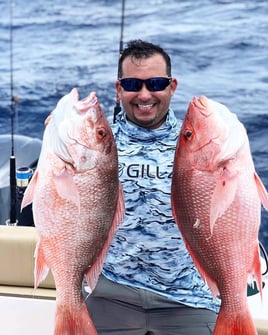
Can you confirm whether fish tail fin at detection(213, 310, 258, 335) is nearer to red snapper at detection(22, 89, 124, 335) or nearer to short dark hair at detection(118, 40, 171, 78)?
red snapper at detection(22, 89, 124, 335)

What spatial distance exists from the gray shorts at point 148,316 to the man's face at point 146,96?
553 millimetres

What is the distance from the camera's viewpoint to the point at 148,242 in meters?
1.71

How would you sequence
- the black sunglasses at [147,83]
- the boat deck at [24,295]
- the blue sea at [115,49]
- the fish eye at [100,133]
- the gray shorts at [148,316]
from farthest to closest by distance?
the blue sea at [115,49], the boat deck at [24,295], the gray shorts at [148,316], the black sunglasses at [147,83], the fish eye at [100,133]

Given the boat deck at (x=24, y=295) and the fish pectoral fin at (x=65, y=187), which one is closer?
the fish pectoral fin at (x=65, y=187)

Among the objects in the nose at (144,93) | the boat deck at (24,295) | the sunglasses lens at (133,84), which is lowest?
the boat deck at (24,295)

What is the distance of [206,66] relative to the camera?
684 centimetres

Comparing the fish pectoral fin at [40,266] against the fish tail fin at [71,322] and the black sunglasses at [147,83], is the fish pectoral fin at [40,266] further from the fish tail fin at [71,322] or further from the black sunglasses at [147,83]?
the black sunglasses at [147,83]

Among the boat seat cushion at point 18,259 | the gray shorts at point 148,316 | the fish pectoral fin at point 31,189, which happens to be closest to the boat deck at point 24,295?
the boat seat cushion at point 18,259

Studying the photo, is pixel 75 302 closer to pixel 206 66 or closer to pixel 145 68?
pixel 145 68

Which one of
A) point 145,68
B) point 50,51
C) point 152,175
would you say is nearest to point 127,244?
point 152,175

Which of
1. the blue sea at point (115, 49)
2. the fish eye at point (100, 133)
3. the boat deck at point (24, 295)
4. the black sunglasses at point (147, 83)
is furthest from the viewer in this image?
the blue sea at point (115, 49)

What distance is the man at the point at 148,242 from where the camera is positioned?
1699 mm

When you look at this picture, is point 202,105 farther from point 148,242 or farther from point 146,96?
point 148,242

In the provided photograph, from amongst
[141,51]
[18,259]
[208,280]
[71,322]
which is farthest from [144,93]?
[18,259]
